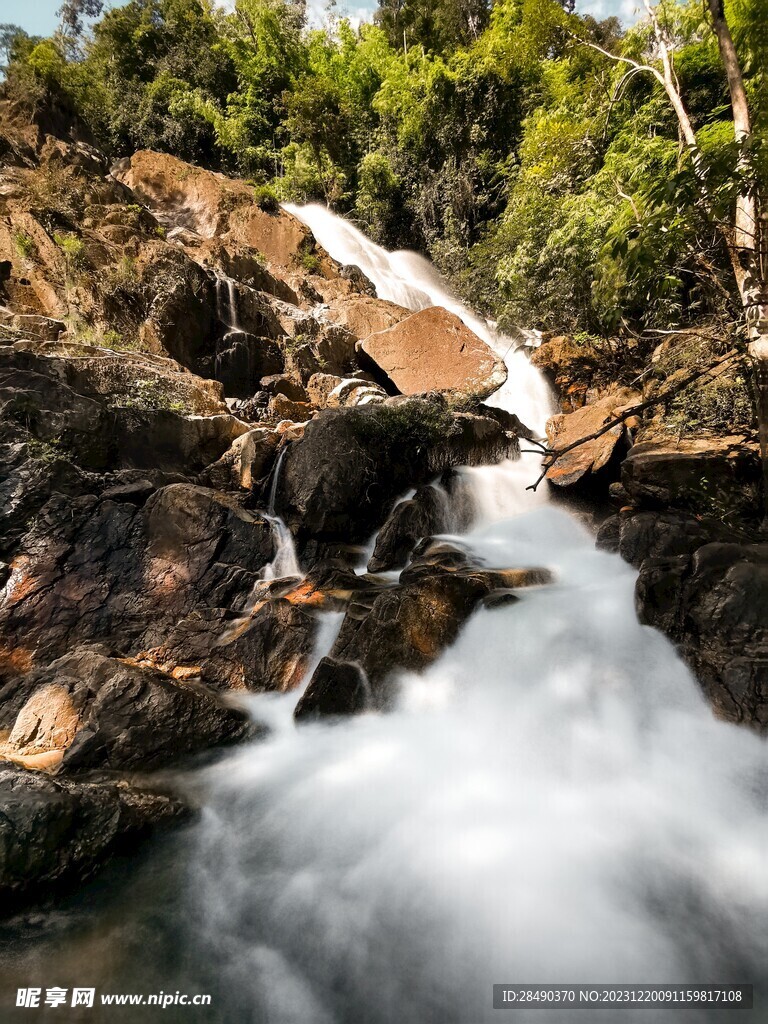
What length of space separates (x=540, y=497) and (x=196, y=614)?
6.26 meters

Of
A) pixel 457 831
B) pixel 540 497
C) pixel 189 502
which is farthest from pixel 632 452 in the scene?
pixel 189 502

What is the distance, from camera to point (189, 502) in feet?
23.9

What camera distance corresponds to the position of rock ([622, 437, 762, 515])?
247 inches

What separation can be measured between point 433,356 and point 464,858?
423 inches

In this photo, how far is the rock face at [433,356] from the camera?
449 inches

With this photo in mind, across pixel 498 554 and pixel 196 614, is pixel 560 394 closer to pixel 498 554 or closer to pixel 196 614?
pixel 498 554

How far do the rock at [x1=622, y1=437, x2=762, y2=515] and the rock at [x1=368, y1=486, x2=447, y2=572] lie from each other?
9.98ft

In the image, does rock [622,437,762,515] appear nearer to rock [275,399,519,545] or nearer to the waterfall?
rock [275,399,519,545]

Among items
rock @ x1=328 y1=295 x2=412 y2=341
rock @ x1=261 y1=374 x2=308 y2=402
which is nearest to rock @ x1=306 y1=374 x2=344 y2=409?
rock @ x1=261 y1=374 x2=308 y2=402

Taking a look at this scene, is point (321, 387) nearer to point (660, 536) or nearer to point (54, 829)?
point (660, 536)

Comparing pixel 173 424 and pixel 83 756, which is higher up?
pixel 173 424

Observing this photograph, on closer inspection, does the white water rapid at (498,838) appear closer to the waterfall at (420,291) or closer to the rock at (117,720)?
the rock at (117,720)

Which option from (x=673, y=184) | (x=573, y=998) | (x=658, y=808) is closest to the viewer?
(x=573, y=998)

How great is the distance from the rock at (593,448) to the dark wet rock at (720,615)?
11.0ft
